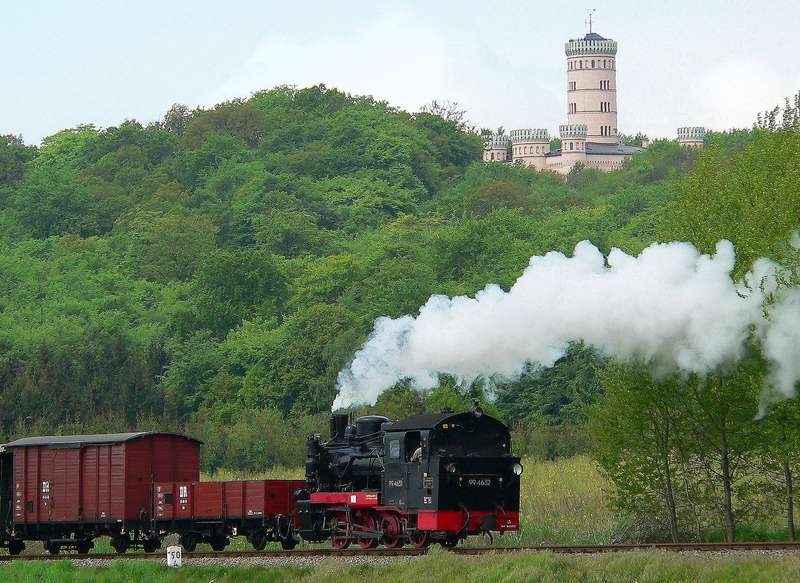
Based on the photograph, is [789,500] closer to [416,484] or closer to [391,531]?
[416,484]

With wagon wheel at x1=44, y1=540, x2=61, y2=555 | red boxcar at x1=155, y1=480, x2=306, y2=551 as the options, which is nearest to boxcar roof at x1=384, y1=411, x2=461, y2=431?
red boxcar at x1=155, y1=480, x2=306, y2=551

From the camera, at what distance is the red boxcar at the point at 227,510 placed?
4519 centimetres

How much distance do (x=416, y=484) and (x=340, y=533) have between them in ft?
11.9

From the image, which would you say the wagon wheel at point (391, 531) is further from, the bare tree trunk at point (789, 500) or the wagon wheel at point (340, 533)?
the bare tree trunk at point (789, 500)

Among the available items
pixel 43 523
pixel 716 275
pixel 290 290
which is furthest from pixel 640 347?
pixel 290 290

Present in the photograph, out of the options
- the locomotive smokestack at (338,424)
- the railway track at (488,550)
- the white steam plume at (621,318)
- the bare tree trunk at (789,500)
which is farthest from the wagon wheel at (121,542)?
the bare tree trunk at (789,500)

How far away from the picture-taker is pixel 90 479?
48.2 m

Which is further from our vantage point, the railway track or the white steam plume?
the white steam plume

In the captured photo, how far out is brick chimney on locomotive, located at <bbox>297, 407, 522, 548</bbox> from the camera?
40656 mm

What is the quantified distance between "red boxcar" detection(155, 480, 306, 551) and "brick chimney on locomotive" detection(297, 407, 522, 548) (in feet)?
3.90

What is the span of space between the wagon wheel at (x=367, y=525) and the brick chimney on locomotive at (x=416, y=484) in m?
0.03

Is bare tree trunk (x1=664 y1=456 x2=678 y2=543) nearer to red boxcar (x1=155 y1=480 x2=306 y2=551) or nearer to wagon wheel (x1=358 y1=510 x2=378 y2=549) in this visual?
wagon wheel (x1=358 y1=510 x2=378 y2=549)

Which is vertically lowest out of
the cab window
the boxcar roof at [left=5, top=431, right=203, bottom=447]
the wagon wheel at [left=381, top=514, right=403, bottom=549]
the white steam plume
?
the wagon wheel at [left=381, top=514, right=403, bottom=549]

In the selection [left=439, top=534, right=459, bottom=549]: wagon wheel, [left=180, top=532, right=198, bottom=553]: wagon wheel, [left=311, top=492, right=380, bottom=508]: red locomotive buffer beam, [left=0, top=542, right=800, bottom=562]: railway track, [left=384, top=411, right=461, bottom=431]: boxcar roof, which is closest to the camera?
[left=0, top=542, right=800, bottom=562]: railway track
